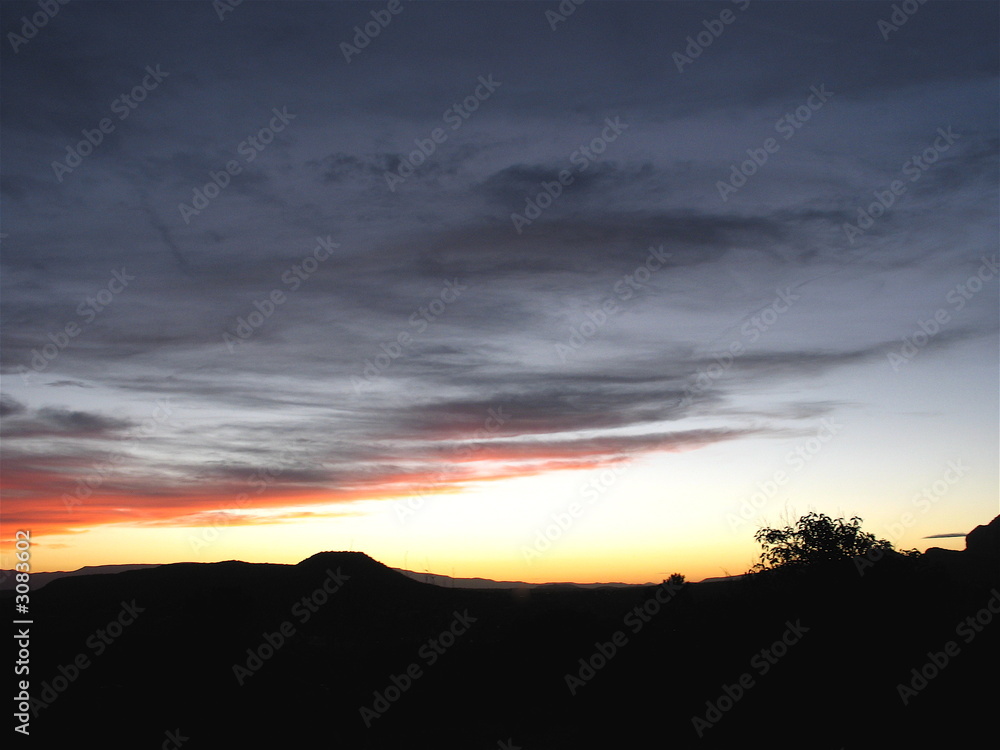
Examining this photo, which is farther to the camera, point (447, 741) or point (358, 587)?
point (358, 587)

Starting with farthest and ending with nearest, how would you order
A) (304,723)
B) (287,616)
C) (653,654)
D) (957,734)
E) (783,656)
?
(287,616) < (653,654) < (304,723) < (783,656) < (957,734)

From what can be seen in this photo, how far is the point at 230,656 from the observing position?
139ft

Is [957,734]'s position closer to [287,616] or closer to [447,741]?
[447,741]

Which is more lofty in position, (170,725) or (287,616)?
(287,616)

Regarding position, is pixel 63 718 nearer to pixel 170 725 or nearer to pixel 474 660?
pixel 170 725

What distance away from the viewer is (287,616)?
80562 mm

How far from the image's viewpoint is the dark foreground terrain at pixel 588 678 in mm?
28781

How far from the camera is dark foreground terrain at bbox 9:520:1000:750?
2878 centimetres

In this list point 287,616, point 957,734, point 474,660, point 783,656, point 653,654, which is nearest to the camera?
point 957,734

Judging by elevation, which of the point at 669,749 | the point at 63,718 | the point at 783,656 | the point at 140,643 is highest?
the point at 140,643

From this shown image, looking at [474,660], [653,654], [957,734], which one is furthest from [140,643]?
[957,734]

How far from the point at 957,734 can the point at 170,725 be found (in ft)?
110

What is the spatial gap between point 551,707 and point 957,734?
69.9ft

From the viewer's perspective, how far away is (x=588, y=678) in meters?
40.6
